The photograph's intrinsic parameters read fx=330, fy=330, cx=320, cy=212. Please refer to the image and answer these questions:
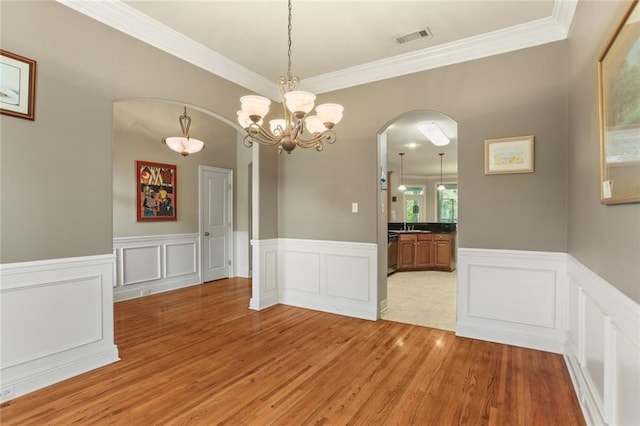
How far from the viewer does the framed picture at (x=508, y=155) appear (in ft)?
10.3

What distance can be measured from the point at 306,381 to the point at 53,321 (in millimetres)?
1941

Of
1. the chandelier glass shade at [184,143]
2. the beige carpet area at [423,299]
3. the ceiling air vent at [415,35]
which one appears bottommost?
the beige carpet area at [423,299]

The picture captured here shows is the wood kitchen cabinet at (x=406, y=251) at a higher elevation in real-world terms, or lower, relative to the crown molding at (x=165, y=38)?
lower

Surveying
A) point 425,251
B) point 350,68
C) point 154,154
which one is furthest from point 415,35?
point 425,251

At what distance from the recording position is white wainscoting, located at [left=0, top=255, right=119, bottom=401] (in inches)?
88.4

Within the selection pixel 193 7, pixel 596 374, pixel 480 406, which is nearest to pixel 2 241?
pixel 193 7

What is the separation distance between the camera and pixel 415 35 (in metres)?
3.21

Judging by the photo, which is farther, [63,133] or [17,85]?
[63,133]

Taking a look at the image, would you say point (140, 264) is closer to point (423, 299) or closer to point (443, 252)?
point (423, 299)

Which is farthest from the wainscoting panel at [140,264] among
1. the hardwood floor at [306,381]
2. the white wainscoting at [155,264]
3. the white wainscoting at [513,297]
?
the white wainscoting at [513,297]

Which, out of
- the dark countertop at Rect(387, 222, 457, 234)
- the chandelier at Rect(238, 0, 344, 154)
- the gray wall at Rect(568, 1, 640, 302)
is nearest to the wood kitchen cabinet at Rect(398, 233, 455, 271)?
the dark countertop at Rect(387, 222, 457, 234)

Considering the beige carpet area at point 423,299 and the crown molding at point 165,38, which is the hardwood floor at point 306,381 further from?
the crown molding at point 165,38

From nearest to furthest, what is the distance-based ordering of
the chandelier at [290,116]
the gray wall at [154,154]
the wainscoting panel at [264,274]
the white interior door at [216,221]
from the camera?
the chandelier at [290,116], the wainscoting panel at [264,274], the gray wall at [154,154], the white interior door at [216,221]

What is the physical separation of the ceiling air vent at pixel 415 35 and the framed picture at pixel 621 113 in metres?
1.70
